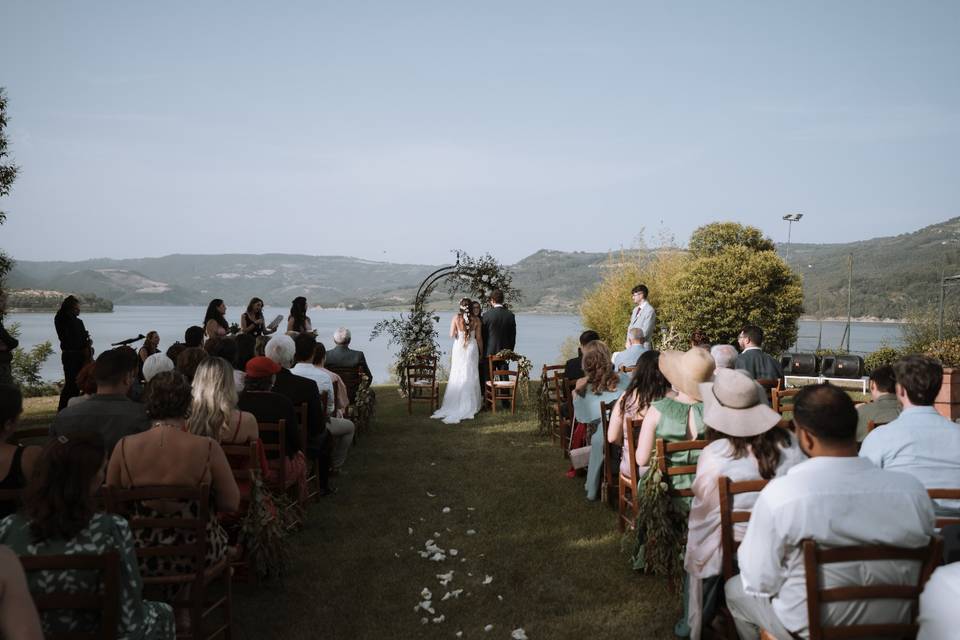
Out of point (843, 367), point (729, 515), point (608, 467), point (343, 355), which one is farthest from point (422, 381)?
point (843, 367)

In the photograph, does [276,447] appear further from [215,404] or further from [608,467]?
[608,467]

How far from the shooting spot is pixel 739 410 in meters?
3.37

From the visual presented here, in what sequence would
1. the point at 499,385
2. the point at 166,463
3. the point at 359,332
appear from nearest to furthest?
1. the point at 166,463
2. the point at 499,385
3. the point at 359,332

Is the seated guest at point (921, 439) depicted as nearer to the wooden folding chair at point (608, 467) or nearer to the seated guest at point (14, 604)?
the wooden folding chair at point (608, 467)

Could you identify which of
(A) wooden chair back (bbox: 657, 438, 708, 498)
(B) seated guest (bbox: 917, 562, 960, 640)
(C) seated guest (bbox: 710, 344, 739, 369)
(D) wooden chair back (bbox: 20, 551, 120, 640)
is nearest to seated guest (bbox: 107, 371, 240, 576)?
(D) wooden chair back (bbox: 20, 551, 120, 640)

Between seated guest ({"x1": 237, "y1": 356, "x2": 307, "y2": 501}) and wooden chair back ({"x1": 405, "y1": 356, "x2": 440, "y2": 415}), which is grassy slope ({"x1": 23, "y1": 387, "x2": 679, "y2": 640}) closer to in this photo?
seated guest ({"x1": 237, "y1": 356, "x2": 307, "y2": 501})

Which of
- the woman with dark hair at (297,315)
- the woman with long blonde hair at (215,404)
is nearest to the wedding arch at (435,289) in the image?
the woman with dark hair at (297,315)

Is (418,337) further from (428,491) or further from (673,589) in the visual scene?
(673,589)

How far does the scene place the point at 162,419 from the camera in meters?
3.51

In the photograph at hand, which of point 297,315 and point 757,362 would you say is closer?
point 757,362

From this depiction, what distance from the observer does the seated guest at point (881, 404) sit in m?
4.77

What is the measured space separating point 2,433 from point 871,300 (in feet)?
184

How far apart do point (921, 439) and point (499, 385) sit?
27.1 ft

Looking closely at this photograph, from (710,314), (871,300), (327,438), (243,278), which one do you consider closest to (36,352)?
(327,438)
